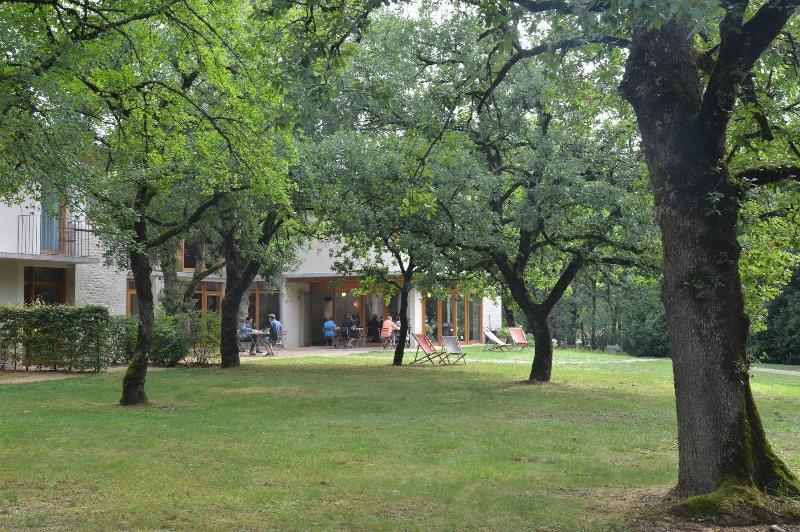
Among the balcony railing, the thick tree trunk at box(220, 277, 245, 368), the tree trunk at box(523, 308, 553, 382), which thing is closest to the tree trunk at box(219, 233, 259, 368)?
the thick tree trunk at box(220, 277, 245, 368)

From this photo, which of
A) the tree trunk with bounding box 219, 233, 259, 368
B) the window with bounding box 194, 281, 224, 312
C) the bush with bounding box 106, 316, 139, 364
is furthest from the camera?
the window with bounding box 194, 281, 224, 312

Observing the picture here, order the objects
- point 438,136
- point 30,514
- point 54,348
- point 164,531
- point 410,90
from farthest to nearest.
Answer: point 54,348 → point 410,90 → point 438,136 → point 30,514 → point 164,531

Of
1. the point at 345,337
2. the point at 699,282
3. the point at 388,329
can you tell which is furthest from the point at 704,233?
the point at 345,337

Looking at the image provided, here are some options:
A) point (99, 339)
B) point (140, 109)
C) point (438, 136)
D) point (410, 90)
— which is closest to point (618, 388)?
point (410, 90)

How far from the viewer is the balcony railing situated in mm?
22984

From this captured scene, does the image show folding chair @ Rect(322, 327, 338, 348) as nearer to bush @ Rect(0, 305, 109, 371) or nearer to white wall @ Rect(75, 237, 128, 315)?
white wall @ Rect(75, 237, 128, 315)

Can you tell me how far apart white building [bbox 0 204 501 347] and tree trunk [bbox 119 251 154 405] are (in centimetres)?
610

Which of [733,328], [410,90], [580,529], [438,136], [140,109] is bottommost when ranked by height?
[580,529]

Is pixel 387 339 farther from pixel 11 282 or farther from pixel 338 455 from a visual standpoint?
pixel 338 455

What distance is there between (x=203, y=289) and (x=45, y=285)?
372 inches

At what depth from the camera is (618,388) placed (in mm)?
15945

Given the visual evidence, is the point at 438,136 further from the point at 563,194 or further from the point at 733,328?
the point at 563,194

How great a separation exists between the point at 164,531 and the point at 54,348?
15.0m

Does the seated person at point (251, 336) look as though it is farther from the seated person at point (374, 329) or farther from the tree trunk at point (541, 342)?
the tree trunk at point (541, 342)
